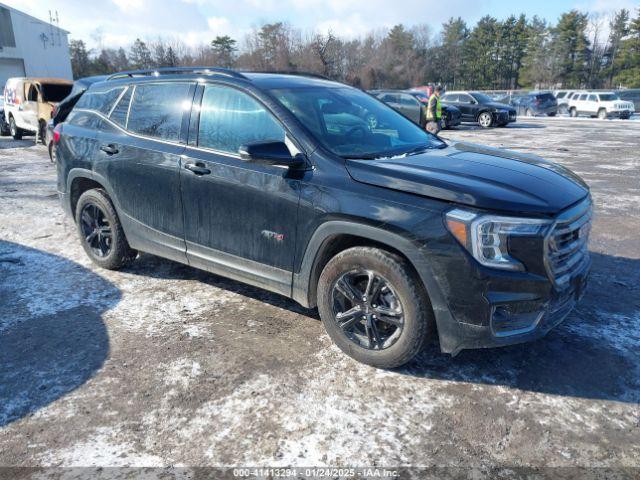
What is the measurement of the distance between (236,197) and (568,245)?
7.22 ft

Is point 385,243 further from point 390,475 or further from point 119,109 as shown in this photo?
point 119,109

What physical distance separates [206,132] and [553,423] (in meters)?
3.02

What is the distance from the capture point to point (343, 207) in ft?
10.2

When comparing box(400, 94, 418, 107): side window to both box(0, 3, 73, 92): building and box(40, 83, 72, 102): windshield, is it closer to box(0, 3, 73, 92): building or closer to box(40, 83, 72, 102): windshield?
box(40, 83, 72, 102): windshield

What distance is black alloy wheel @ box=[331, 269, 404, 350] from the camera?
3107 millimetres

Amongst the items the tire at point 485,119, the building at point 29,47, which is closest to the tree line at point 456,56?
the building at point 29,47

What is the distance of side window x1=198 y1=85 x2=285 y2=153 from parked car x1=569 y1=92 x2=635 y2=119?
30743 millimetres

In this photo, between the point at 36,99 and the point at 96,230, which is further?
the point at 36,99

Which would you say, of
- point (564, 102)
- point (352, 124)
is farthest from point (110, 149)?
point (564, 102)

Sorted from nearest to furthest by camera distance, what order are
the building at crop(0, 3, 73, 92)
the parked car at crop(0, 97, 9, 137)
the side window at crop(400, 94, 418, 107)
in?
1. the parked car at crop(0, 97, 9, 137)
2. the side window at crop(400, 94, 418, 107)
3. the building at crop(0, 3, 73, 92)

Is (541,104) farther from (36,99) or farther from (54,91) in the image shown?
(36,99)

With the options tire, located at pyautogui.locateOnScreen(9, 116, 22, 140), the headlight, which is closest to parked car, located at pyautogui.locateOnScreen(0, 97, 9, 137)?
tire, located at pyautogui.locateOnScreen(9, 116, 22, 140)

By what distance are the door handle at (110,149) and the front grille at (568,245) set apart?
11.7 feet

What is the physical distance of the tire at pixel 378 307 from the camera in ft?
9.82
